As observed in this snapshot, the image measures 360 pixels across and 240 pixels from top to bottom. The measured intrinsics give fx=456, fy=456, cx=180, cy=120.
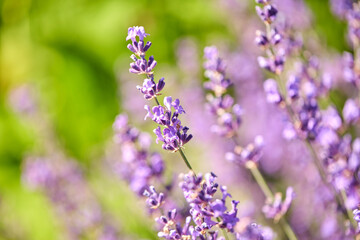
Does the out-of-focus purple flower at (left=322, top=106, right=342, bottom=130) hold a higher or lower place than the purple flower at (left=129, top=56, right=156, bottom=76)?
lower

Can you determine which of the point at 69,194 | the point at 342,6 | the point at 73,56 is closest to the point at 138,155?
the point at 342,6

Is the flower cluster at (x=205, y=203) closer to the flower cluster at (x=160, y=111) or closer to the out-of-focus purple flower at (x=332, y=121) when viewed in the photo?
the flower cluster at (x=160, y=111)

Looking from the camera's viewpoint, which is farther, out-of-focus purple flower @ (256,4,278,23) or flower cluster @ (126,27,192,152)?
out-of-focus purple flower @ (256,4,278,23)

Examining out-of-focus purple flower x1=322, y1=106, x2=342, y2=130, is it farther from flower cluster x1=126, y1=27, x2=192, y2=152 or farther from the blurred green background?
the blurred green background

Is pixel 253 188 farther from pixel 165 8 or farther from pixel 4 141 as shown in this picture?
pixel 4 141

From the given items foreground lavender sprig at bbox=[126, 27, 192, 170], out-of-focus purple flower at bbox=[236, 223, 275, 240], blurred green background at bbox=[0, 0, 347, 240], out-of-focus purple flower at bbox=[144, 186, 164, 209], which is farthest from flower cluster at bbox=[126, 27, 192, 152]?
blurred green background at bbox=[0, 0, 347, 240]

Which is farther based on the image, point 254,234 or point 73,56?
point 73,56

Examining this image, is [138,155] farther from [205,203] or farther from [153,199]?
[205,203]

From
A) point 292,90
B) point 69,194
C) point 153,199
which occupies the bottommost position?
point 153,199

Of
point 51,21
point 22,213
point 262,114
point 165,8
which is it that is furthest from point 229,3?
point 22,213
